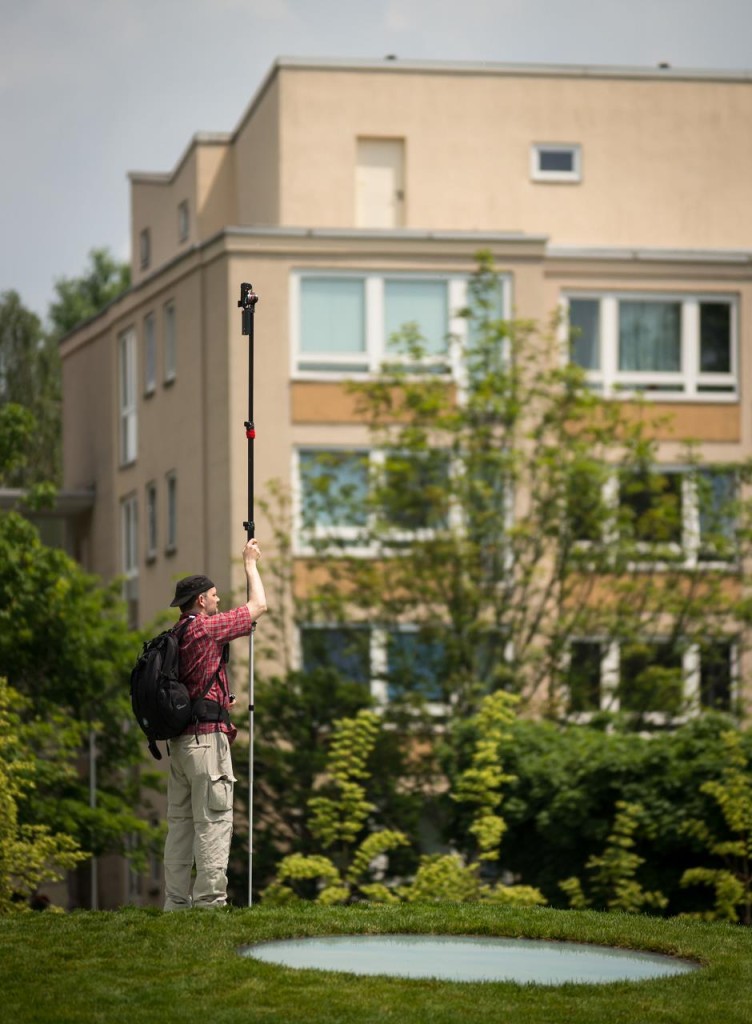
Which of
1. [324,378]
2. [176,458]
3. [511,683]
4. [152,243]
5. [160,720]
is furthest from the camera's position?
[152,243]

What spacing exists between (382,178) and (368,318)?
5.23m

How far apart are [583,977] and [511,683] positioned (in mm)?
22378

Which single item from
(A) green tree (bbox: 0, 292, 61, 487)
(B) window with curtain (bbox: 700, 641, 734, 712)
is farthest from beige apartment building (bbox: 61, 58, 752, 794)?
(A) green tree (bbox: 0, 292, 61, 487)

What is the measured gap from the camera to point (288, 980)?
11945mm

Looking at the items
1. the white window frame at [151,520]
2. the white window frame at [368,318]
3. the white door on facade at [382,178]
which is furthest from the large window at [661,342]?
the white window frame at [151,520]

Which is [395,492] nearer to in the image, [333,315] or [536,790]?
[333,315]

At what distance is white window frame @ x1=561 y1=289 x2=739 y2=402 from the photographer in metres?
42.2

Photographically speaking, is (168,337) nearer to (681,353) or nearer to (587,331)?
(587,331)

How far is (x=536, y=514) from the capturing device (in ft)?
116

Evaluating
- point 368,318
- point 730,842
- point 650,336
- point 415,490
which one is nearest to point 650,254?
point 650,336

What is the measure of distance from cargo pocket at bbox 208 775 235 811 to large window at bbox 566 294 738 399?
1133 inches

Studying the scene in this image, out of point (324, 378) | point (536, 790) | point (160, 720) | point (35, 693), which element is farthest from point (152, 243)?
point (160, 720)

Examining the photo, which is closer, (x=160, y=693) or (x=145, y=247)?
(x=160, y=693)

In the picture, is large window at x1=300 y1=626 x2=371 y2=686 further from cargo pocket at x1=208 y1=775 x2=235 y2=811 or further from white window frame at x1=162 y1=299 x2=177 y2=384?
cargo pocket at x1=208 y1=775 x2=235 y2=811
